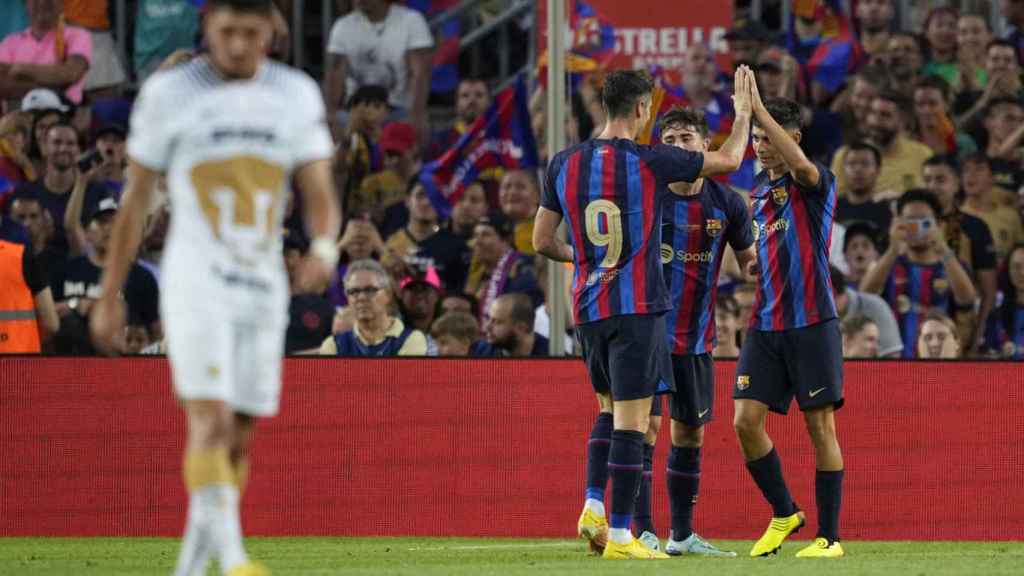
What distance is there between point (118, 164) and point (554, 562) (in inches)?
287

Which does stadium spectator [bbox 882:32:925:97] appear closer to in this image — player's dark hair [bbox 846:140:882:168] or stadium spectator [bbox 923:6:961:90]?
stadium spectator [bbox 923:6:961:90]

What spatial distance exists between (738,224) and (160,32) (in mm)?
8126

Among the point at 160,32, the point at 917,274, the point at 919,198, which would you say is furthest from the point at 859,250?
the point at 160,32

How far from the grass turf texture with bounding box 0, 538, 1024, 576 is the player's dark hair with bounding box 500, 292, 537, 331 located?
6.03ft

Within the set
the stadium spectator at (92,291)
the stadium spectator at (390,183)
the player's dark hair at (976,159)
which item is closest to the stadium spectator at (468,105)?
the stadium spectator at (390,183)

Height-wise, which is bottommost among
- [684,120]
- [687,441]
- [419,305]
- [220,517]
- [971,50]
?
[687,441]

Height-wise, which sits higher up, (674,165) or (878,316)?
(674,165)

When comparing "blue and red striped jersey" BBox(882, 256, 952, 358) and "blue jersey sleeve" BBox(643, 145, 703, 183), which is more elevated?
"blue jersey sleeve" BBox(643, 145, 703, 183)

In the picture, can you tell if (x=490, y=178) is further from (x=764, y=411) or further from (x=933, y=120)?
(x=764, y=411)

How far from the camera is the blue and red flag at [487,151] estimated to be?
14875 mm

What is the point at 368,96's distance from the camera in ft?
51.0

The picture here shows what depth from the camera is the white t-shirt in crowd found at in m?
16.2

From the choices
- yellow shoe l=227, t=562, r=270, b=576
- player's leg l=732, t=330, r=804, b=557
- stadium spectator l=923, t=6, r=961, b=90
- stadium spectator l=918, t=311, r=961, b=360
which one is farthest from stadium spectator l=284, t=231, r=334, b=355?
yellow shoe l=227, t=562, r=270, b=576

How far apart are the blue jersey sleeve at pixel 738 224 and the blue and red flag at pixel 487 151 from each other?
17.2 feet
